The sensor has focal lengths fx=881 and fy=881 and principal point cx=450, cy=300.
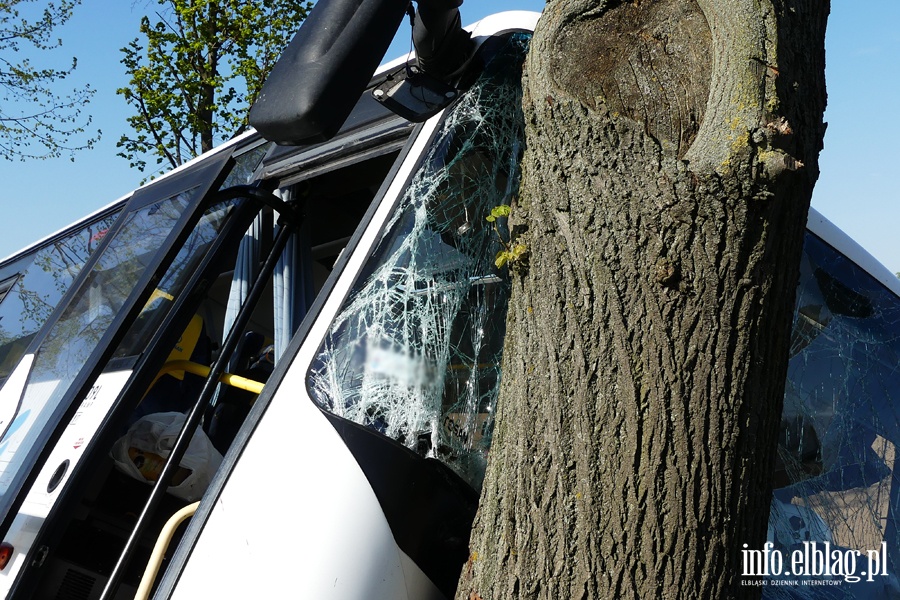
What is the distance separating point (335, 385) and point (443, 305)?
1.36ft

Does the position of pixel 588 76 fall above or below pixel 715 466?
above

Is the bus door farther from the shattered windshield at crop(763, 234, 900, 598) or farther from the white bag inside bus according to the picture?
the shattered windshield at crop(763, 234, 900, 598)

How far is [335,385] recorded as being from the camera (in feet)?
7.62

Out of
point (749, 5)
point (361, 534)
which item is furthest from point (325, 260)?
point (749, 5)

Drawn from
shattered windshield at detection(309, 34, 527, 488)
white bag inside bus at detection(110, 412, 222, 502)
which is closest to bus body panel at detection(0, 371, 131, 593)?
white bag inside bus at detection(110, 412, 222, 502)

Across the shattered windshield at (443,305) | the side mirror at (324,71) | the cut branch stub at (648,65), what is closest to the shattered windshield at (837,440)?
the shattered windshield at (443,305)

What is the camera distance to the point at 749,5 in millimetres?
1987

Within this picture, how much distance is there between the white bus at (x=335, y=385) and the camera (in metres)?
2.15

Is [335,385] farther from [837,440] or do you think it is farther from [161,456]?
[837,440]

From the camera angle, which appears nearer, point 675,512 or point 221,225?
point 675,512

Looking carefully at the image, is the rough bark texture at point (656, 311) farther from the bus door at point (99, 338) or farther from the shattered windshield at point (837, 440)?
the bus door at point (99, 338)

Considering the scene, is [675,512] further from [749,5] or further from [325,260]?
[325,260]

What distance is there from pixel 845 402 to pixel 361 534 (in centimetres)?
175

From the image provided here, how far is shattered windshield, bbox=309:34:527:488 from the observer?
7.72ft
